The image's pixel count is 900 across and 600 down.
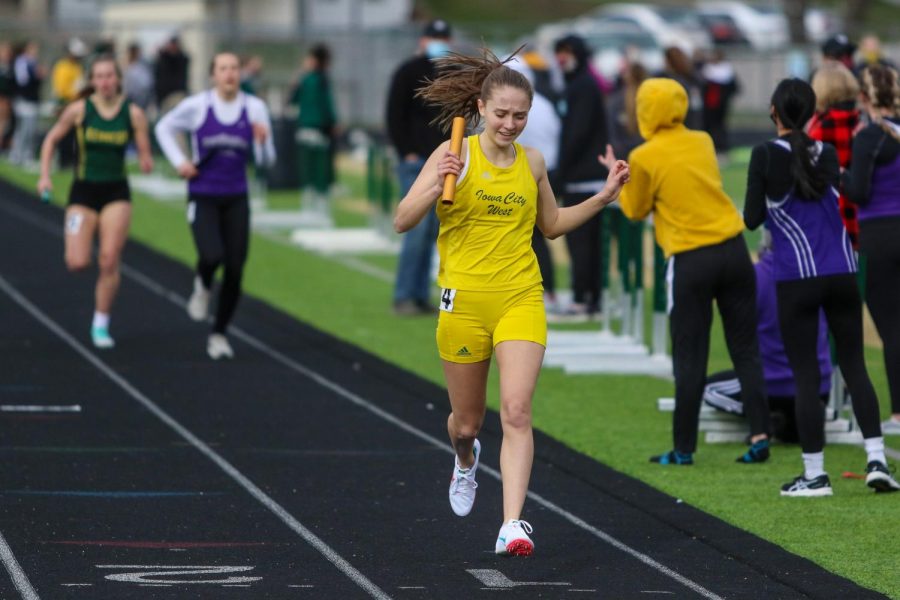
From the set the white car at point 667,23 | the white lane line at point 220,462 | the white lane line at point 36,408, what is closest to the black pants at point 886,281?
the white lane line at point 220,462

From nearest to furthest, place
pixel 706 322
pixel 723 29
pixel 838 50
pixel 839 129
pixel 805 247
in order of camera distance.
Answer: pixel 805 247 < pixel 706 322 < pixel 839 129 < pixel 838 50 < pixel 723 29

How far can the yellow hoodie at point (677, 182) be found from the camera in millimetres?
9453

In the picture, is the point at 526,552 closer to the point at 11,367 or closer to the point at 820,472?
the point at 820,472

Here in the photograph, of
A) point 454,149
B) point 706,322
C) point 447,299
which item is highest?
point 454,149

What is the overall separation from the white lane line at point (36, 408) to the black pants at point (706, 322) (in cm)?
377

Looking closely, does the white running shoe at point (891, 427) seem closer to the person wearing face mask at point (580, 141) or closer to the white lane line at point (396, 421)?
the white lane line at point (396, 421)

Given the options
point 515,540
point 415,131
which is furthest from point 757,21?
point 515,540

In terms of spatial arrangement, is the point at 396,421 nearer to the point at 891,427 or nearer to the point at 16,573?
the point at 891,427

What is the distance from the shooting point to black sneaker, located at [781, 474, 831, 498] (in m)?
8.82

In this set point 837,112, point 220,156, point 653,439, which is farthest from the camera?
point 220,156

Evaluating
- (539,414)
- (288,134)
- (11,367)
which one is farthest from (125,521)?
(288,134)

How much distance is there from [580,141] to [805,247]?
253 inches

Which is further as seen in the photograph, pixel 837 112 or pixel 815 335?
pixel 837 112

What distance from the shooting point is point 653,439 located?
10633 mm
